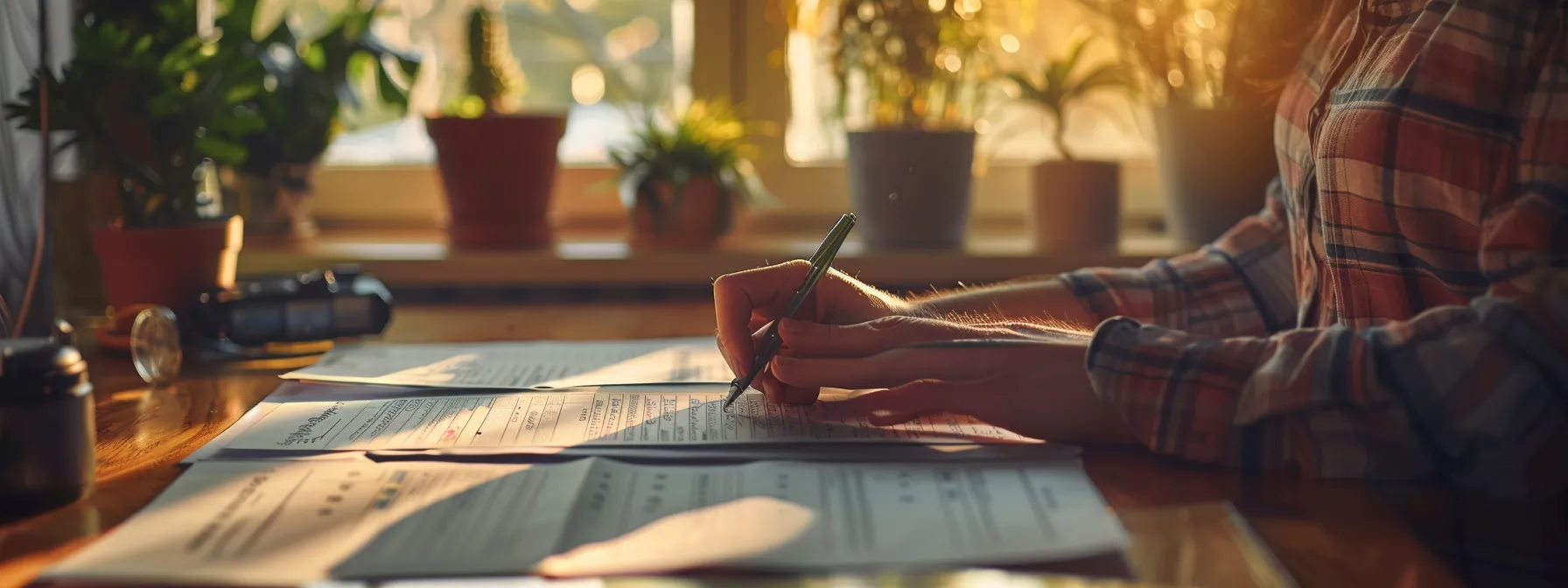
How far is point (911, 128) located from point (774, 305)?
0.76 meters

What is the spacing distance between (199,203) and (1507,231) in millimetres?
1100

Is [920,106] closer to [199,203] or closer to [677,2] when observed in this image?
[677,2]

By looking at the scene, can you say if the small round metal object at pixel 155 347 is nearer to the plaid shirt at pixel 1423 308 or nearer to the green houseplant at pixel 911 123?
the plaid shirt at pixel 1423 308

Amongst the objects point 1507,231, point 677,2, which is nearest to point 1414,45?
point 1507,231

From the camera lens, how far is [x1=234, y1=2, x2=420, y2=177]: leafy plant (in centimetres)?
165

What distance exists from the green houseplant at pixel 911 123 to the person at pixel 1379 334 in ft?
2.27

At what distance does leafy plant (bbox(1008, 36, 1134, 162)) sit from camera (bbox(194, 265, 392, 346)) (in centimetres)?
89

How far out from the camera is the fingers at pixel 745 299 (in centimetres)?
84

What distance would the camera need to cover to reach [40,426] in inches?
24.2

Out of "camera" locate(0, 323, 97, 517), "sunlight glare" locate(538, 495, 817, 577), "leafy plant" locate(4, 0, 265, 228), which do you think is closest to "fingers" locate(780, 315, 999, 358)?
"sunlight glare" locate(538, 495, 817, 577)

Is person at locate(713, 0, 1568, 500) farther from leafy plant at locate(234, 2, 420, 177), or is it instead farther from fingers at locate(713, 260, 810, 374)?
leafy plant at locate(234, 2, 420, 177)

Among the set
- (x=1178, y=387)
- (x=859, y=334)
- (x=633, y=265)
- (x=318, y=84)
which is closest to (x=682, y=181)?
(x=633, y=265)

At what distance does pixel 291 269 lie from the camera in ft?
5.24

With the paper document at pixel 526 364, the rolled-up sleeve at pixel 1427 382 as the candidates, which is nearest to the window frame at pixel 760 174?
the paper document at pixel 526 364
